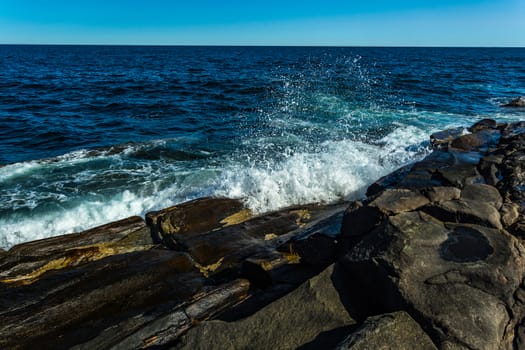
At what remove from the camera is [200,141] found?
45.4 feet

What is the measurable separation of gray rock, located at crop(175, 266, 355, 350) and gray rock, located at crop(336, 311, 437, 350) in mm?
488

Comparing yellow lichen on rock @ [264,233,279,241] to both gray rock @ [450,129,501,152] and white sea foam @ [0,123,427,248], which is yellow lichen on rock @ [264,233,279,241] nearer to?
white sea foam @ [0,123,427,248]

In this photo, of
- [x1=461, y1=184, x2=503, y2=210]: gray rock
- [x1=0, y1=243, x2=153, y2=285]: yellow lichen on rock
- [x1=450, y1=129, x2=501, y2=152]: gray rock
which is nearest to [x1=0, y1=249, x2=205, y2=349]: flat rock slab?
[x1=0, y1=243, x2=153, y2=285]: yellow lichen on rock

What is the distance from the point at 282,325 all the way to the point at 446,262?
1.65 metres

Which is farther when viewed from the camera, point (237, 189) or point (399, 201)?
point (237, 189)

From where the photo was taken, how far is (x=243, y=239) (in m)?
5.92

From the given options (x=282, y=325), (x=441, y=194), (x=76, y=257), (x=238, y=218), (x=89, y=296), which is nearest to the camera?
(x=282, y=325)

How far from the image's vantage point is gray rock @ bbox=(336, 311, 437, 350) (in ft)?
8.17

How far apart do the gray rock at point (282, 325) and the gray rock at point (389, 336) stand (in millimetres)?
488

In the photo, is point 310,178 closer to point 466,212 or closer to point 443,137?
point 466,212

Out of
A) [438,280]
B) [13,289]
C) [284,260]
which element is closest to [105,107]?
[13,289]

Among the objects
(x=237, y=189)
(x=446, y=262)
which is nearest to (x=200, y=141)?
(x=237, y=189)

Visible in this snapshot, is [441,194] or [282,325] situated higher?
[441,194]

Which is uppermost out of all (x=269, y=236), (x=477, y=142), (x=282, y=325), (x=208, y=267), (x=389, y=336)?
(x=477, y=142)
